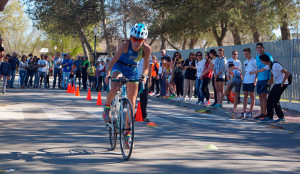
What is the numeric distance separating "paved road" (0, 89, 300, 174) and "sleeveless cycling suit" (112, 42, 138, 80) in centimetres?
126

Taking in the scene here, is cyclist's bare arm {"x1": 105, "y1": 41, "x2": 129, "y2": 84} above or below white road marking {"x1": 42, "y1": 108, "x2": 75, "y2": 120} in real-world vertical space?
above

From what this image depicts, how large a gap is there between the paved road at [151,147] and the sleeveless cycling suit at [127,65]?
1.26m

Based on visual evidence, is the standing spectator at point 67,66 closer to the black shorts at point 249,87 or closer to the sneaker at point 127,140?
the black shorts at point 249,87

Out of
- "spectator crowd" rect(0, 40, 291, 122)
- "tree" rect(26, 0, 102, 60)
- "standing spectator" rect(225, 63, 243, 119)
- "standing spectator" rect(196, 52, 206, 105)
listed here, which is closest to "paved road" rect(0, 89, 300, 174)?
"spectator crowd" rect(0, 40, 291, 122)

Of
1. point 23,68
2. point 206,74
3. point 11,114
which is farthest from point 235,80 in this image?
point 23,68

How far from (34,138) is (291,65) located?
35.8 feet

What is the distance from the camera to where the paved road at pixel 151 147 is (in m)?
6.30

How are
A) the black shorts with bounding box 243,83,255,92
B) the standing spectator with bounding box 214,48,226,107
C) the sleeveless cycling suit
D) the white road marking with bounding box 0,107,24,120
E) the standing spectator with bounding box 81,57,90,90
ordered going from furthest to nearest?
the standing spectator with bounding box 81,57,90,90 → the standing spectator with bounding box 214,48,226,107 → the black shorts with bounding box 243,83,255,92 → the white road marking with bounding box 0,107,24,120 → the sleeveless cycling suit

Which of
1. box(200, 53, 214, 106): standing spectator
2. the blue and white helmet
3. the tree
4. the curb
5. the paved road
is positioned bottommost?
the paved road

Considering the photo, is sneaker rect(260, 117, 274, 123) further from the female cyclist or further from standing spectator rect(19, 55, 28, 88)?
standing spectator rect(19, 55, 28, 88)

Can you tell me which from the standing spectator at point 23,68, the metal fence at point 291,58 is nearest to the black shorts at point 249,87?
the metal fence at point 291,58

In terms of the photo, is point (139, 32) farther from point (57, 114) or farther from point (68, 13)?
point (68, 13)

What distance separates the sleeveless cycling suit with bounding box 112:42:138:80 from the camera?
7879 millimetres

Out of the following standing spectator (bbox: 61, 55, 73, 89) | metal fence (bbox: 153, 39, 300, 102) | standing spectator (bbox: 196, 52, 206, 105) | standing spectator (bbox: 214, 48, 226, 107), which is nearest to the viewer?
standing spectator (bbox: 214, 48, 226, 107)
